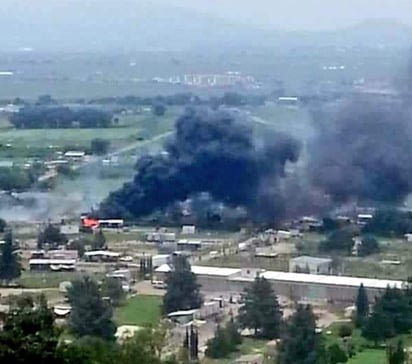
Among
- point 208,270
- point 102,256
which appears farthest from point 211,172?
point 208,270

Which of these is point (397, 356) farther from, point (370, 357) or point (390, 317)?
point (390, 317)

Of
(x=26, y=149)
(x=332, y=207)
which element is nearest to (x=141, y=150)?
(x=26, y=149)

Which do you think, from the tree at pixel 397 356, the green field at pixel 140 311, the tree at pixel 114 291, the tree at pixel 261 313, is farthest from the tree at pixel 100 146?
the tree at pixel 397 356

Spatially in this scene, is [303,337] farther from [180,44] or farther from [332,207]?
[180,44]

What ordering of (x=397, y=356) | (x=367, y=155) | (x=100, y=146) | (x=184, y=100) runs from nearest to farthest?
(x=397, y=356)
(x=367, y=155)
(x=100, y=146)
(x=184, y=100)

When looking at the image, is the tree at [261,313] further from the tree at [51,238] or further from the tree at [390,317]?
the tree at [51,238]

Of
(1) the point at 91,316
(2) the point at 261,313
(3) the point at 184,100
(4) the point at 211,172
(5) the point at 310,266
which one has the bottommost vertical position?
(5) the point at 310,266
